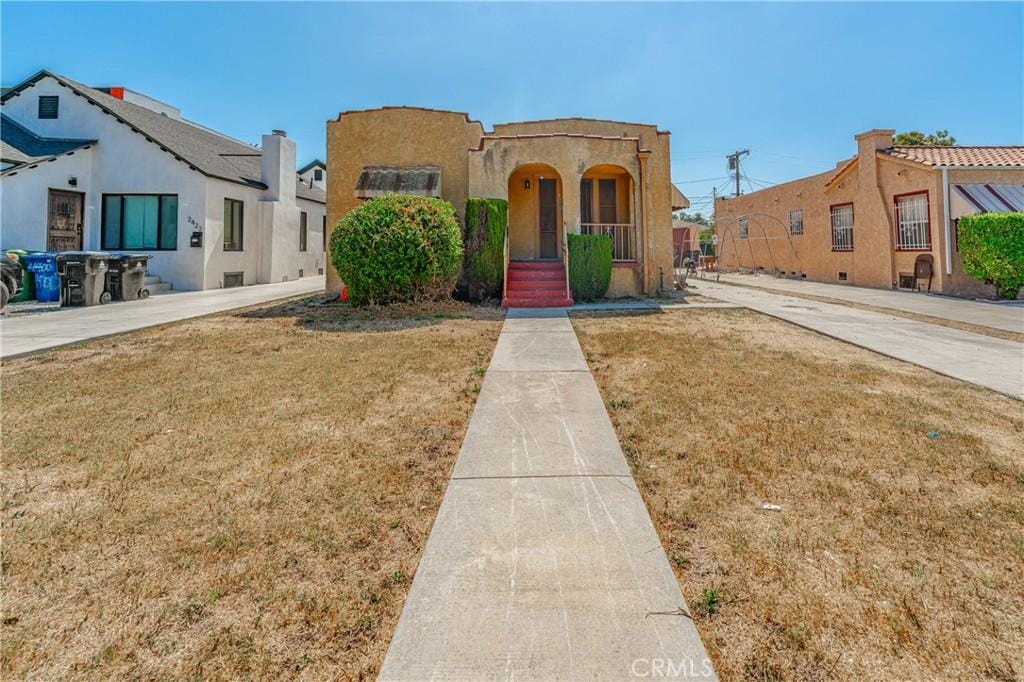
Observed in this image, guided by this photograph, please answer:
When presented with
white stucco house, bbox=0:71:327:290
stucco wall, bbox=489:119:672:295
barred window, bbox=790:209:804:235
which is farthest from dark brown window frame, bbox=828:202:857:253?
white stucco house, bbox=0:71:327:290

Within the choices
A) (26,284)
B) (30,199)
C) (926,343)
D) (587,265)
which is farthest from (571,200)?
(30,199)

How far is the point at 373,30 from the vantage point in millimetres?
11516

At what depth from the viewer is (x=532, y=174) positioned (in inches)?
583

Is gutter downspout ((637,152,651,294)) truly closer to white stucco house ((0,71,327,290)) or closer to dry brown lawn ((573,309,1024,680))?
dry brown lawn ((573,309,1024,680))

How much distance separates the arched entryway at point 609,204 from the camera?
15.0 m

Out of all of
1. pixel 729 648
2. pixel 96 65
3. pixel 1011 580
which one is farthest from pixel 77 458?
pixel 96 65

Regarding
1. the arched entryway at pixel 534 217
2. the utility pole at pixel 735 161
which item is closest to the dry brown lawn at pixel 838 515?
the arched entryway at pixel 534 217

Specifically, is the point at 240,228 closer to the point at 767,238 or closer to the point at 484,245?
the point at 484,245

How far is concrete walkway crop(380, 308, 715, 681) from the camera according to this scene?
1629 millimetres

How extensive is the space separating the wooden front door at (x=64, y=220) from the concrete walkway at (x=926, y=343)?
20.6m

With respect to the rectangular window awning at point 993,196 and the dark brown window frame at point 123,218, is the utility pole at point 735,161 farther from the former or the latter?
the dark brown window frame at point 123,218

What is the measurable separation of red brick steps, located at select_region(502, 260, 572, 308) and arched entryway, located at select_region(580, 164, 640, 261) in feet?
8.93

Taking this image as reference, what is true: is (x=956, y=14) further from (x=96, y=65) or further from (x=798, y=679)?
(x=96, y=65)

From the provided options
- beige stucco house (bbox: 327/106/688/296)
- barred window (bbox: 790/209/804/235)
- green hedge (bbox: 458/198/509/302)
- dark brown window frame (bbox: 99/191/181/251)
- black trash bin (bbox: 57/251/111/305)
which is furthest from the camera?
barred window (bbox: 790/209/804/235)
